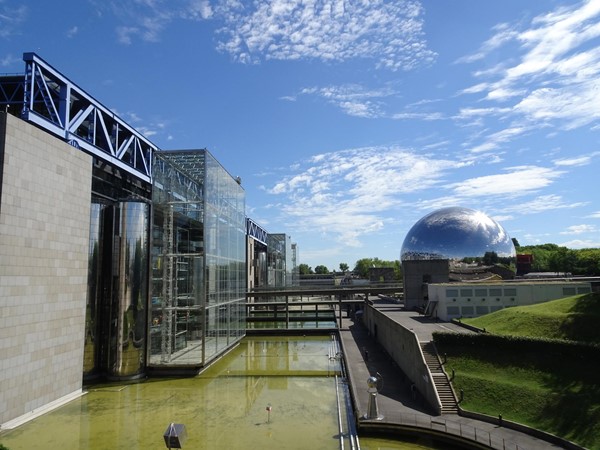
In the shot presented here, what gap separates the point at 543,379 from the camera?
2175 centimetres

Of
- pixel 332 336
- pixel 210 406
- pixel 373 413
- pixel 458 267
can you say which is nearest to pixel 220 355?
pixel 210 406

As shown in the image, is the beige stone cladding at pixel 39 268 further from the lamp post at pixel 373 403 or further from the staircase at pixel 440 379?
the staircase at pixel 440 379

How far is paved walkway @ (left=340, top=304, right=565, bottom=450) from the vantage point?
1756 cm

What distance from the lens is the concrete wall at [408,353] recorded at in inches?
885

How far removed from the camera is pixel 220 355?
37.7m

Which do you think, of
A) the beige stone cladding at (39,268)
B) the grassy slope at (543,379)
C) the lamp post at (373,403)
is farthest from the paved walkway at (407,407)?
the beige stone cladding at (39,268)

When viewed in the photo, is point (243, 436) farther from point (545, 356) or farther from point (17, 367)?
point (545, 356)

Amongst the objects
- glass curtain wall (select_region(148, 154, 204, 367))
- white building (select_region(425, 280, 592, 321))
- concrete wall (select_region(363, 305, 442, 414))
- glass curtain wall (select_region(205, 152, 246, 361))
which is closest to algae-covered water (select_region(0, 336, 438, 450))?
glass curtain wall (select_region(148, 154, 204, 367))

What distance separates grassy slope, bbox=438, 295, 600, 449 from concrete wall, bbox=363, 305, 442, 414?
1.45m

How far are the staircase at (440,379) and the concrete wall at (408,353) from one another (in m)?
0.45

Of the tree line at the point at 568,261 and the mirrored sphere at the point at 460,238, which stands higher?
the mirrored sphere at the point at 460,238

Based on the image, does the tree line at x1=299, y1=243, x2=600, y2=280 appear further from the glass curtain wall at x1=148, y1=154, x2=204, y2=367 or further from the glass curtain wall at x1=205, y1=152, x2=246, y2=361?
the glass curtain wall at x1=148, y1=154, x2=204, y2=367

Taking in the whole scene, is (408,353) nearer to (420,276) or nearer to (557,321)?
(557,321)

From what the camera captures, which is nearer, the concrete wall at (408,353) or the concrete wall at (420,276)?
the concrete wall at (408,353)
